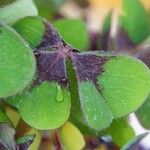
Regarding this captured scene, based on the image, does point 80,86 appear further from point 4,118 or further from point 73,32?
point 73,32

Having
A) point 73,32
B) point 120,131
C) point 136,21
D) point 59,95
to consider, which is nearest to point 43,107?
point 59,95

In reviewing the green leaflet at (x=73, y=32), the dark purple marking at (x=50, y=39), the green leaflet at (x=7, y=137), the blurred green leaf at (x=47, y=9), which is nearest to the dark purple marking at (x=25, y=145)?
the green leaflet at (x=7, y=137)

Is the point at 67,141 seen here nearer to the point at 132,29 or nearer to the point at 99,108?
the point at 99,108

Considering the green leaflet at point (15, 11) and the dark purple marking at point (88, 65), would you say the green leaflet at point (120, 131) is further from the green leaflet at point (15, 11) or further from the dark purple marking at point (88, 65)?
the green leaflet at point (15, 11)

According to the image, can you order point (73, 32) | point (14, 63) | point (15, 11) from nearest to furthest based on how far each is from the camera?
Answer: point (14, 63), point (15, 11), point (73, 32)

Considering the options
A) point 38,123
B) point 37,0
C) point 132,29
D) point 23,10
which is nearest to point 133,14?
point 132,29

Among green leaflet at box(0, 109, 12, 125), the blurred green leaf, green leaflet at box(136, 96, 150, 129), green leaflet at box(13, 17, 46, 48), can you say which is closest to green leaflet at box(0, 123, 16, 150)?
green leaflet at box(0, 109, 12, 125)
